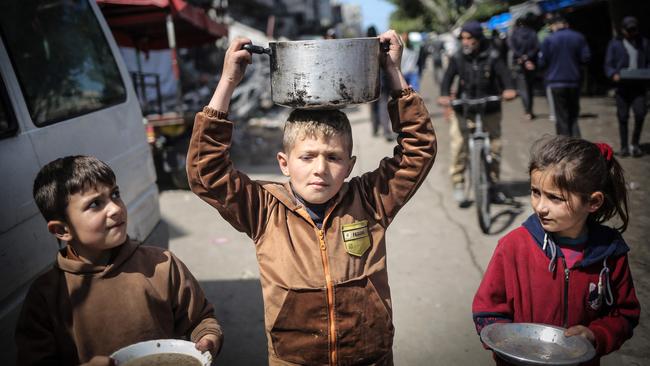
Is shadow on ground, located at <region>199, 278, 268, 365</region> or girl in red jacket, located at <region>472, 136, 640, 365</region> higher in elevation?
girl in red jacket, located at <region>472, 136, 640, 365</region>

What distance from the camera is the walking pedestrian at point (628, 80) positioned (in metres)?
7.80

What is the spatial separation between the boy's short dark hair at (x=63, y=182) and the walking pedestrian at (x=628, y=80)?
7.96 metres

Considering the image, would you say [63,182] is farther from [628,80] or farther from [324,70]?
[628,80]

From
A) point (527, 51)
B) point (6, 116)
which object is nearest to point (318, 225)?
point (6, 116)

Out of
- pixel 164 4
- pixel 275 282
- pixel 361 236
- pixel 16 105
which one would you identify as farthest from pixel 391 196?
pixel 164 4

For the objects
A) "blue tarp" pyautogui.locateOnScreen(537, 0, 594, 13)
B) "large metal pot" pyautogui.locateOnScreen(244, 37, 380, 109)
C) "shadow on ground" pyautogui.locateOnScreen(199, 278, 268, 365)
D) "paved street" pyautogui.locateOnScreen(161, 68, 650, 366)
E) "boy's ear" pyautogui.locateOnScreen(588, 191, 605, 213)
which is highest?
"blue tarp" pyautogui.locateOnScreen(537, 0, 594, 13)

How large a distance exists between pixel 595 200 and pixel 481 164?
143 inches

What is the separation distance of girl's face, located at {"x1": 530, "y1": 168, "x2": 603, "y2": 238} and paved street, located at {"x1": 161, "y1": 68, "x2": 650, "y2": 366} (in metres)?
1.61

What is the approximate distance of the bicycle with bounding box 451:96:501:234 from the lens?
534 cm

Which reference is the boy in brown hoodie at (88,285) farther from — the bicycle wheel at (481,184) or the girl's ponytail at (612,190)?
the bicycle wheel at (481,184)

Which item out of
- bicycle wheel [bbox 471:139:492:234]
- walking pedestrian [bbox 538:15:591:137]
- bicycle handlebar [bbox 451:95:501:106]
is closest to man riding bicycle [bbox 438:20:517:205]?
bicycle handlebar [bbox 451:95:501:106]

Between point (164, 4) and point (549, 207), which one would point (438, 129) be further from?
point (549, 207)

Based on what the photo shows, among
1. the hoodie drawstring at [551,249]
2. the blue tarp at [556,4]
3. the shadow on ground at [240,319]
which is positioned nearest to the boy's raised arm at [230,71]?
the hoodie drawstring at [551,249]

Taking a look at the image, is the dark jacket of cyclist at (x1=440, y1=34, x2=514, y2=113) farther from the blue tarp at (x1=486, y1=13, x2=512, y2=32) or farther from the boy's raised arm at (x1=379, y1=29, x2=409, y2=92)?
the blue tarp at (x1=486, y1=13, x2=512, y2=32)
